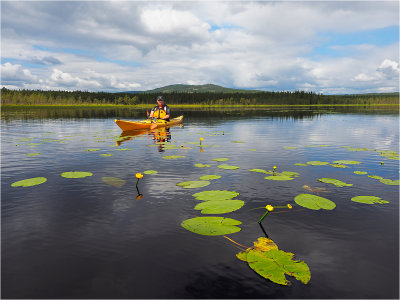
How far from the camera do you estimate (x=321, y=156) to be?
13977 mm

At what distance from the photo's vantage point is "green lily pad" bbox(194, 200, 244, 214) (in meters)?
6.05

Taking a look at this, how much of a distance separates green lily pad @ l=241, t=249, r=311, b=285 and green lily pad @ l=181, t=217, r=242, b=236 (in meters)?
0.83

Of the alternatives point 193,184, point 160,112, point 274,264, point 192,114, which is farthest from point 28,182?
point 192,114

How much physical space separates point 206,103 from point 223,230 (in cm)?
18637

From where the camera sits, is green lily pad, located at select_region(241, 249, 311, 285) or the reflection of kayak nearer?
green lily pad, located at select_region(241, 249, 311, 285)

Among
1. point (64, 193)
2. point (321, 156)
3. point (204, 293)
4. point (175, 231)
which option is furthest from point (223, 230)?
point (321, 156)

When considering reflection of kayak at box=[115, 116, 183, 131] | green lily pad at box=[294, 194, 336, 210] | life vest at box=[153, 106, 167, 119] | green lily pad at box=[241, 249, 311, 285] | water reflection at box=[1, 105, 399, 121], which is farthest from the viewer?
water reflection at box=[1, 105, 399, 121]

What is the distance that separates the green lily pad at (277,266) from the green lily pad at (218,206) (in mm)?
1588

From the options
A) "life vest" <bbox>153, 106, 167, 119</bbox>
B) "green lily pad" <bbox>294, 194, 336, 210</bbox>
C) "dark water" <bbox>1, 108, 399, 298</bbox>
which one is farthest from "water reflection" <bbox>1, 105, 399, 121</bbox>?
"green lily pad" <bbox>294, 194, 336, 210</bbox>

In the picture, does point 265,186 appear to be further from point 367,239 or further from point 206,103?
point 206,103

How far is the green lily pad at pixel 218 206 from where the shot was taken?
6.05 meters

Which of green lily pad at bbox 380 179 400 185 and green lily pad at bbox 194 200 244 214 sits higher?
green lily pad at bbox 380 179 400 185

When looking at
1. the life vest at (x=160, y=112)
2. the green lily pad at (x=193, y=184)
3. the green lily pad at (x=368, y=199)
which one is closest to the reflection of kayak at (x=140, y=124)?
the life vest at (x=160, y=112)

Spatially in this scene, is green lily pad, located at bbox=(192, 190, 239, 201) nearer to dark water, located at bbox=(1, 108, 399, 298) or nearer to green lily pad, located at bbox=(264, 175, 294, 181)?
dark water, located at bbox=(1, 108, 399, 298)
